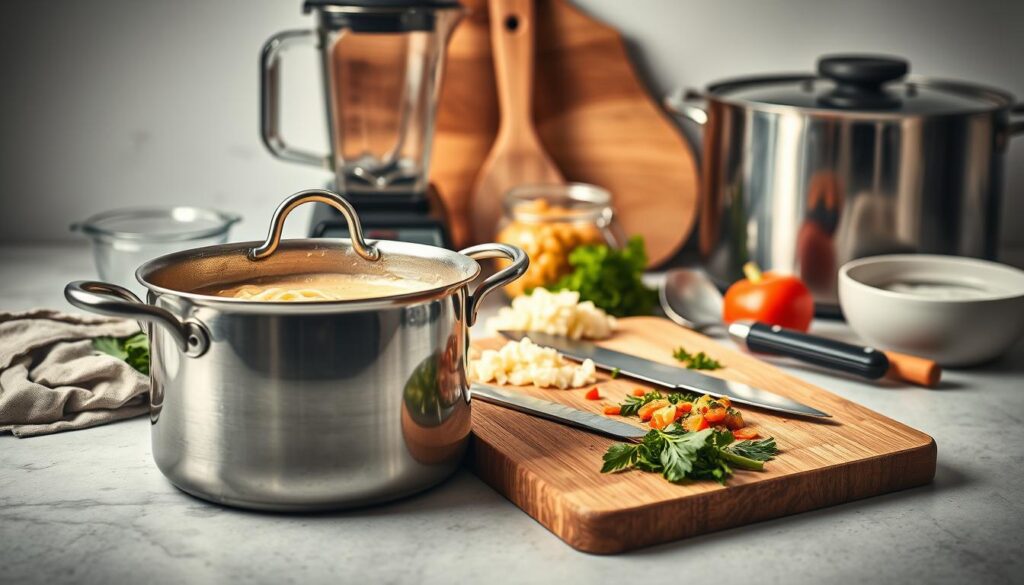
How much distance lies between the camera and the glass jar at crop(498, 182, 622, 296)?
153 centimetres

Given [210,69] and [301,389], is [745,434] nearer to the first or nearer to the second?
[301,389]

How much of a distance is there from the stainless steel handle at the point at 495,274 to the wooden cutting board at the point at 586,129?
761mm

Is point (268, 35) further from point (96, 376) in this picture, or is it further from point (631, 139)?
point (96, 376)

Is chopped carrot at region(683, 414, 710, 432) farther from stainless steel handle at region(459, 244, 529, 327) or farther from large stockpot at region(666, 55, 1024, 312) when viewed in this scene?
large stockpot at region(666, 55, 1024, 312)

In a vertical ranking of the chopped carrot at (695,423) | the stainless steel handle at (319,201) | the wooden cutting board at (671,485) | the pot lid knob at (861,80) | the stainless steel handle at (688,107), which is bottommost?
the wooden cutting board at (671,485)

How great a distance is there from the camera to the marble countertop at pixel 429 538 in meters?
0.82

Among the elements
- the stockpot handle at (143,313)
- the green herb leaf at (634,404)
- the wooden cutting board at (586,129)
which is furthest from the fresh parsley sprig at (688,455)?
the wooden cutting board at (586,129)

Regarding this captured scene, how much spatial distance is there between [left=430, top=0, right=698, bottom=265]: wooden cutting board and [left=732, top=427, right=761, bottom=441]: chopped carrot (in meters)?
0.79

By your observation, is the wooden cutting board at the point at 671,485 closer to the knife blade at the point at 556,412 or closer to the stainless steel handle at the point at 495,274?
the knife blade at the point at 556,412

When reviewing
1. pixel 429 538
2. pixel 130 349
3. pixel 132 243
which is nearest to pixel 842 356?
pixel 429 538

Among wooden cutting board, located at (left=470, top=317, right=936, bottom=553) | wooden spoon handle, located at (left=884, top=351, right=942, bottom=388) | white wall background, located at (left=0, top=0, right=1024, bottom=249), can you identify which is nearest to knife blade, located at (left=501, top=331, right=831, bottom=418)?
wooden cutting board, located at (left=470, top=317, right=936, bottom=553)

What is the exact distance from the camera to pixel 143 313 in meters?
0.85

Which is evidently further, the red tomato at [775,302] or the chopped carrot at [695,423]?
the red tomato at [775,302]

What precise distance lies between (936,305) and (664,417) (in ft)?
1.46
